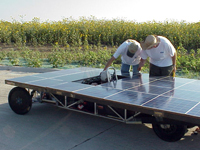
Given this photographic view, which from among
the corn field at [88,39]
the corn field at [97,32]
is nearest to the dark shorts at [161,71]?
the corn field at [88,39]

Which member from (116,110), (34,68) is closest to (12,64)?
(34,68)

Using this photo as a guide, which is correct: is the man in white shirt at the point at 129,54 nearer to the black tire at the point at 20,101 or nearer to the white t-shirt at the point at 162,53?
the white t-shirt at the point at 162,53

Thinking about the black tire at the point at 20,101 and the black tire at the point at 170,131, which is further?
the black tire at the point at 20,101

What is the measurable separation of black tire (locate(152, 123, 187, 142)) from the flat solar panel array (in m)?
0.48

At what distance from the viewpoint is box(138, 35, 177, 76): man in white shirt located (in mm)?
6715

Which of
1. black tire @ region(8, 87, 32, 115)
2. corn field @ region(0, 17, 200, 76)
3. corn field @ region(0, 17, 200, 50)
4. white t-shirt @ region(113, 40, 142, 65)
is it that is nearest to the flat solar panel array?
black tire @ region(8, 87, 32, 115)

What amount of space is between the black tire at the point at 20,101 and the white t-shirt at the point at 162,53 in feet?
10.1

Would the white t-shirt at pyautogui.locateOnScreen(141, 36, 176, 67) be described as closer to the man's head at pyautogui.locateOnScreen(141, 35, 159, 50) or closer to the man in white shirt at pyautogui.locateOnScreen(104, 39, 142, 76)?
the man's head at pyautogui.locateOnScreen(141, 35, 159, 50)

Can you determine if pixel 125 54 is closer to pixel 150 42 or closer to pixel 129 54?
pixel 129 54

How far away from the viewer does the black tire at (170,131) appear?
4.85m

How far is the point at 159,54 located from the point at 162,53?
0.25 ft

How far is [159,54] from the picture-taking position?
6.88 meters

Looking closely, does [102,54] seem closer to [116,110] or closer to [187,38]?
[187,38]

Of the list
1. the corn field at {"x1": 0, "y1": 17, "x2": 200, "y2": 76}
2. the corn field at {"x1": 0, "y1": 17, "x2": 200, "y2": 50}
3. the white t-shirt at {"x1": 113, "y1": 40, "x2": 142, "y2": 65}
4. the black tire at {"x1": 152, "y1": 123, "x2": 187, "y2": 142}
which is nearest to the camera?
the black tire at {"x1": 152, "y1": 123, "x2": 187, "y2": 142}
